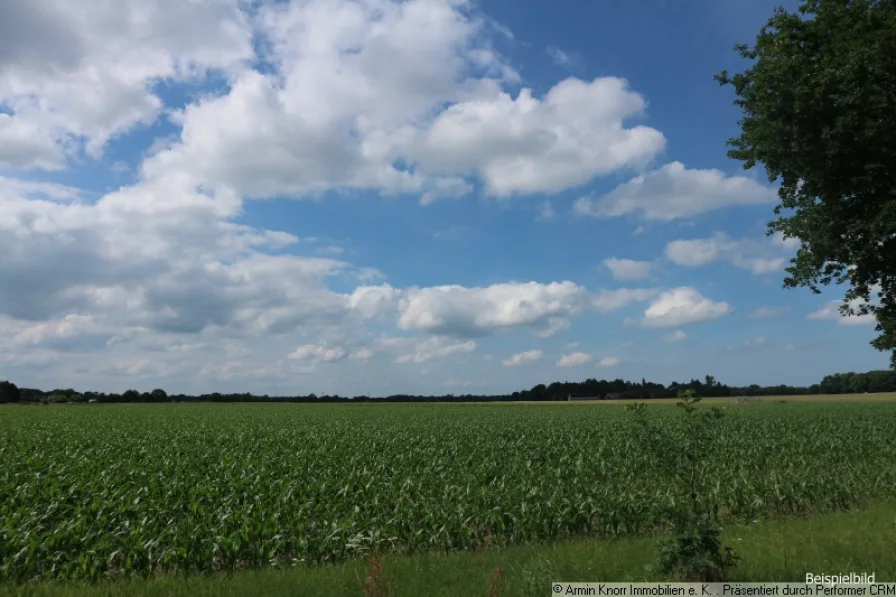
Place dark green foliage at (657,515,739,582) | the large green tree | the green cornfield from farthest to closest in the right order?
the large green tree → the green cornfield → dark green foliage at (657,515,739,582)

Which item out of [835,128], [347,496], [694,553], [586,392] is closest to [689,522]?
[694,553]

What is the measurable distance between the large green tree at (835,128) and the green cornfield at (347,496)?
7.89 meters

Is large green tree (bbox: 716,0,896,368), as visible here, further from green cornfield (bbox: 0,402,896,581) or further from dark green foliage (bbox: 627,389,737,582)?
dark green foliage (bbox: 627,389,737,582)

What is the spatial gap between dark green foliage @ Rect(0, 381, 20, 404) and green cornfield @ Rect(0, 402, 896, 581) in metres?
129

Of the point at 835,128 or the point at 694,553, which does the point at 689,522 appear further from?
the point at 835,128

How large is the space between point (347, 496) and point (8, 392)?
14905 centimetres

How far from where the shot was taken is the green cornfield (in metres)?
9.63

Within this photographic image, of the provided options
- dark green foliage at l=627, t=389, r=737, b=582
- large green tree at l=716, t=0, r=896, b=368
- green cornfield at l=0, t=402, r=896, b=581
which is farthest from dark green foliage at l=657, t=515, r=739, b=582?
large green tree at l=716, t=0, r=896, b=368

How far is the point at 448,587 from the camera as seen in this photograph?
7.76 meters

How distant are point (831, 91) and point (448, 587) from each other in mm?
22740

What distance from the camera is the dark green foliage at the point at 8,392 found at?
126000 millimetres

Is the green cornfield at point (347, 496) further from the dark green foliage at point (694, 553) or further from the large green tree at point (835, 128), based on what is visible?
the large green tree at point (835, 128)

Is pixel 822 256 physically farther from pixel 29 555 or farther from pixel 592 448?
pixel 29 555

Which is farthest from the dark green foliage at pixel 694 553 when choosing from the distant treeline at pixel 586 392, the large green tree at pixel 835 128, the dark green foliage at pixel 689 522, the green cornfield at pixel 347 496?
the distant treeline at pixel 586 392
